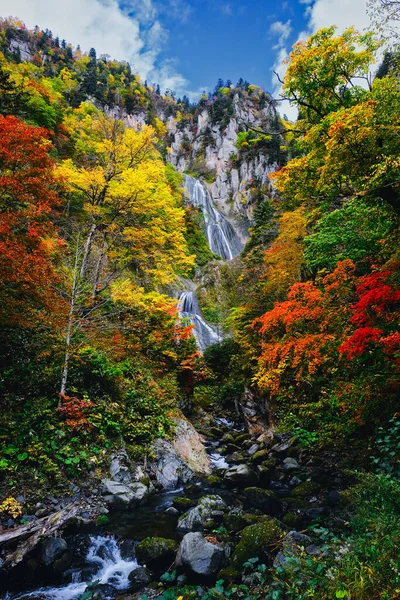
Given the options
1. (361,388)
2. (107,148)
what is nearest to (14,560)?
(361,388)

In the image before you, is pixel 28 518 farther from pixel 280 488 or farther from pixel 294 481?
pixel 294 481

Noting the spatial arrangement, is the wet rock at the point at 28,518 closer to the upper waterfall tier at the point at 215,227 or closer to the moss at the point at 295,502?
the moss at the point at 295,502

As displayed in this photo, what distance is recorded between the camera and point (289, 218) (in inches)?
676

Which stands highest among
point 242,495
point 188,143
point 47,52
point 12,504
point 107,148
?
point 47,52

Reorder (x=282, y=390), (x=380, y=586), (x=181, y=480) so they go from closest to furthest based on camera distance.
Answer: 1. (x=380, y=586)
2. (x=181, y=480)
3. (x=282, y=390)

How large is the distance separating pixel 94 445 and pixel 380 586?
7704 mm

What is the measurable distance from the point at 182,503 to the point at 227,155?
6628cm

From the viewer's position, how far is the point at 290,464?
33.5 feet

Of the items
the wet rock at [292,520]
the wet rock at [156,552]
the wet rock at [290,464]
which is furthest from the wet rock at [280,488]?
the wet rock at [156,552]

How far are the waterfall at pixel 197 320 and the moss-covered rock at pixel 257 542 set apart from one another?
59.7 ft

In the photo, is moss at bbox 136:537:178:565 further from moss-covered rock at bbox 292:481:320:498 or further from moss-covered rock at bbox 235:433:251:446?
moss-covered rock at bbox 235:433:251:446

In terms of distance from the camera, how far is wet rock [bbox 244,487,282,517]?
25.3ft

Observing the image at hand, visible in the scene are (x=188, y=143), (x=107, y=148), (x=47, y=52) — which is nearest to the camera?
(x=107, y=148)

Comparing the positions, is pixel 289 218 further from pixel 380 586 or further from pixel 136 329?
pixel 380 586
